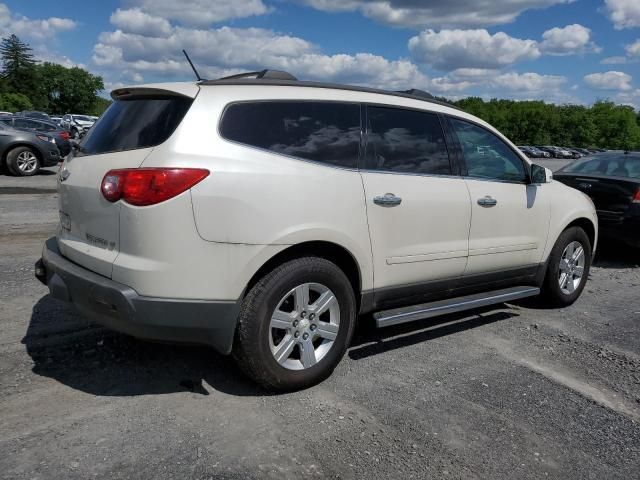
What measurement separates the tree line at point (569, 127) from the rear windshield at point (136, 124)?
94606mm

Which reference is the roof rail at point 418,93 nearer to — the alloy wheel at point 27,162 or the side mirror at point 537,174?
the side mirror at point 537,174

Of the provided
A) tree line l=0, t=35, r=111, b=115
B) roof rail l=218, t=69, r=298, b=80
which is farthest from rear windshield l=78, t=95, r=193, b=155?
tree line l=0, t=35, r=111, b=115

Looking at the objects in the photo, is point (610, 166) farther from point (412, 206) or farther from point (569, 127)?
point (569, 127)

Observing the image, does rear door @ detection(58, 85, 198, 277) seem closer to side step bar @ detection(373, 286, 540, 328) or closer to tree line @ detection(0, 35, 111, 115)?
side step bar @ detection(373, 286, 540, 328)

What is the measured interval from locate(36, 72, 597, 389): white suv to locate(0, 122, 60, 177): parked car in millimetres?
12249

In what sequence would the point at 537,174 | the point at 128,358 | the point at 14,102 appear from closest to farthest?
1. the point at 128,358
2. the point at 537,174
3. the point at 14,102

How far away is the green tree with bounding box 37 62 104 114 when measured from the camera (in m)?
119

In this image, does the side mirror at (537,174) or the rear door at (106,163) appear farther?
the side mirror at (537,174)

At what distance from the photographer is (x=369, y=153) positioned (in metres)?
3.87

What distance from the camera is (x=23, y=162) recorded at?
14.6 m

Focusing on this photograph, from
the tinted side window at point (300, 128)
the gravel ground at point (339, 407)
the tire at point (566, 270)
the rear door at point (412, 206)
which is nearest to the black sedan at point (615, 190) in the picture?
the tire at point (566, 270)

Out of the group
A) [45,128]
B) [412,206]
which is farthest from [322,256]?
[45,128]

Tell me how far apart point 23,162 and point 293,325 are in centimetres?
1354

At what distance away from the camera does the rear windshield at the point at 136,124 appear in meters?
3.21
